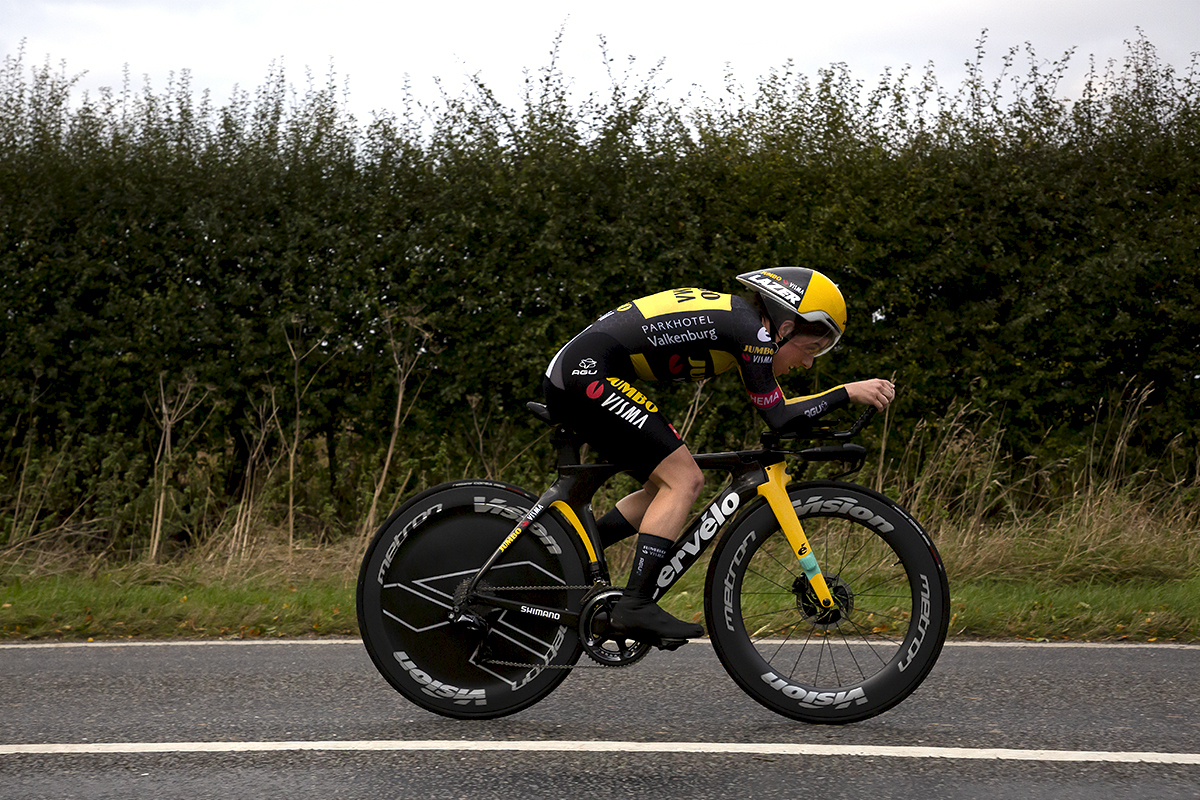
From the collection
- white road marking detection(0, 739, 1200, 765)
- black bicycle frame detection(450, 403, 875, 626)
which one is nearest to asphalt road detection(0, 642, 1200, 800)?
white road marking detection(0, 739, 1200, 765)

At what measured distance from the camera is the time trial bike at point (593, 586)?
4215 millimetres

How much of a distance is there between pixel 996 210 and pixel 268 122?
232 inches

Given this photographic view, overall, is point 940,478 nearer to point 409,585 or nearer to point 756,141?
point 756,141

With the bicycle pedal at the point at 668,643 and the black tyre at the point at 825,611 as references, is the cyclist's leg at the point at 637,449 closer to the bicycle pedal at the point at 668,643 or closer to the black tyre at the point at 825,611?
the bicycle pedal at the point at 668,643

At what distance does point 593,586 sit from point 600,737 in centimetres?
55

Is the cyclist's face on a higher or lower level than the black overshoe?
higher

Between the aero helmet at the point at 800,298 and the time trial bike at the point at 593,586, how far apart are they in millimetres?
368

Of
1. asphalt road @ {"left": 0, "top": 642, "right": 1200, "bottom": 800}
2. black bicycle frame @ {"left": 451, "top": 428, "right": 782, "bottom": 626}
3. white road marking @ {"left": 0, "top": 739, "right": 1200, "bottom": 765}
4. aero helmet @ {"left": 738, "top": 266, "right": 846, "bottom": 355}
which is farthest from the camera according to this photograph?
black bicycle frame @ {"left": 451, "top": 428, "right": 782, "bottom": 626}

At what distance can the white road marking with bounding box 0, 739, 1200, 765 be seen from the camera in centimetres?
386

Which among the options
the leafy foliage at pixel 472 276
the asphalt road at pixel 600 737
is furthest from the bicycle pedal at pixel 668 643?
the leafy foliage at pixel 472 276

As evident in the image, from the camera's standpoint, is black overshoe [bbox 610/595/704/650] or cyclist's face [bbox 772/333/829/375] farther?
cyclist's face [bbox 772/333/829/375]

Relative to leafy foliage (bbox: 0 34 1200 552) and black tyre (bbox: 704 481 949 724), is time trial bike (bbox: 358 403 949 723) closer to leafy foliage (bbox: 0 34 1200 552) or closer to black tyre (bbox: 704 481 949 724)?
black tyre (bbox: 704 481 949 724)

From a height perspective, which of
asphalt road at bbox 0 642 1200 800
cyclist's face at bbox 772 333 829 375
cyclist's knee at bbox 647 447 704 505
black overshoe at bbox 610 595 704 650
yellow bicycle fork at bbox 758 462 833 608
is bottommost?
asphalt road at bbox 0 642 1200 800

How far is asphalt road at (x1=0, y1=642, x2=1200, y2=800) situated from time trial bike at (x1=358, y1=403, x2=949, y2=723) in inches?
6.9
